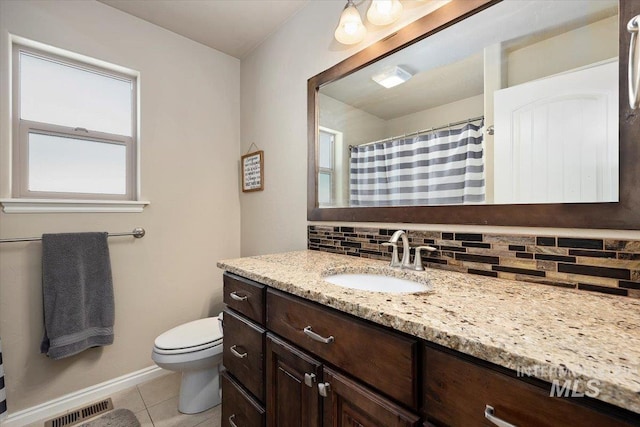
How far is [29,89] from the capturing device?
1574 mm

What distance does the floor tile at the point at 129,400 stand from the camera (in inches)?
63.8

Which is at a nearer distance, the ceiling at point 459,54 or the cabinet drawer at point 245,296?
the ceiling at point 459,54

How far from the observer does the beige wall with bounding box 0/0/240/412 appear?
4.88 ft

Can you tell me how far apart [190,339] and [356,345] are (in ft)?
A: 4.14

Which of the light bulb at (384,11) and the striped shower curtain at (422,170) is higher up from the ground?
the light bulb at (384,11)

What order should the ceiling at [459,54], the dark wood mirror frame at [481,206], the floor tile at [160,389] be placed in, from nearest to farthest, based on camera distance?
the dark wood mirror frame at [481,206]
the ceiling at [459,54]
the floor tile at [160,389]

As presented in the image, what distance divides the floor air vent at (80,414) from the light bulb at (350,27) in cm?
247

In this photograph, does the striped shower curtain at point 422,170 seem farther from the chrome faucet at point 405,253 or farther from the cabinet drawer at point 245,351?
the cabinet drawer at point 245,351

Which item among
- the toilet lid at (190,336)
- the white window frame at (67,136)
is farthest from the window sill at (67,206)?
the toilet lid at (190,336)

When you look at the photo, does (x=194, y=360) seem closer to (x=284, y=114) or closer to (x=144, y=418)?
(x=144, y=418)

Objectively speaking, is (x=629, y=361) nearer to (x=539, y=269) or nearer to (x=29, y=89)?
(x=539, y=269)

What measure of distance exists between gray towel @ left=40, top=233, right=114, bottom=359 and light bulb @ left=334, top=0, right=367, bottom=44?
1.80 meters

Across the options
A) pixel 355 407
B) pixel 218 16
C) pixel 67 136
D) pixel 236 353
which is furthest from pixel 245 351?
pixel 218 16

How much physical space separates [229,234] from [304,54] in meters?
1.48
